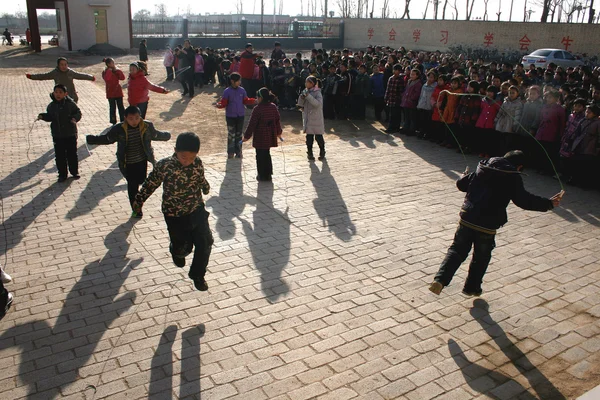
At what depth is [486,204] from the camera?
4.91 meters

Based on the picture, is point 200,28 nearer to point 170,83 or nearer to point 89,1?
point 89,1

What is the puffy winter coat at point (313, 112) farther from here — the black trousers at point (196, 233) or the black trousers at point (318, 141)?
the black trousers at point (196, 233)

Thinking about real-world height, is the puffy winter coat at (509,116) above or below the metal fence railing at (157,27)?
below

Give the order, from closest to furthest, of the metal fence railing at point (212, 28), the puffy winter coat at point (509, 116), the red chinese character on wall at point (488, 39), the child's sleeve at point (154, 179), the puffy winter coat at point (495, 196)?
the puffy winter coat at point (495, 196) → the child's sleeve at point (154, 179) → the puffy winter coat at point (509, 116) → the red chinese character on wall at point (488, 39) → the metal fence railing at point (212, 28)

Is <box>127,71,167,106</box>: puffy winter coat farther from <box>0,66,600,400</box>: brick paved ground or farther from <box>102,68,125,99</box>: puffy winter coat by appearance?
<box>0,66,600,400</box>: brick paved ground

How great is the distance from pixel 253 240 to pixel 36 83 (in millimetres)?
17144

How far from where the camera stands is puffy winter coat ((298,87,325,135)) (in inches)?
396

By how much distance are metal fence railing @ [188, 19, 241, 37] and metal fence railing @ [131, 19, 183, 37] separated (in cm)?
103

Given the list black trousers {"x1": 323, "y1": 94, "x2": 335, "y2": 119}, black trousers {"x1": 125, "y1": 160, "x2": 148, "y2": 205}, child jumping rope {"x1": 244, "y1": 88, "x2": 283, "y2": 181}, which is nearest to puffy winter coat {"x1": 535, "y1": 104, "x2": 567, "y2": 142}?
child jumping rope {"x1": 244, "y1": 88, "x2": 283, "y2": 181}

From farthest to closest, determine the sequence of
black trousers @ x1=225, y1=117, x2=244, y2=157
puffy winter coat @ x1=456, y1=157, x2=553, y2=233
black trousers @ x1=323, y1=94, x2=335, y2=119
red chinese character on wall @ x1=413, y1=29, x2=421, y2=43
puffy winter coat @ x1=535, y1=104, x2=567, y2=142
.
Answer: red chinese character on wall @ x1=413, y1=29, x2=421, y2=43 → black trousers @ x1=323, y1=94, x2=335, y2=119 → black trousers @ x1=225, y1=117, x2=244, y2=157 → puffy winter coat @ x1=535, y1=104, x2=567, y2=142 → puffy winter coat @ x1=456, y1=157, x2=553, y2=233

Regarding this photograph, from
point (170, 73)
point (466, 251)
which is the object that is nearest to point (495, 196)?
point (466, 251)

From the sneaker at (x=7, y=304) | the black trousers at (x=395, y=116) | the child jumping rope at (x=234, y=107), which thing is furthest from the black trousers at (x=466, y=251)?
the black trousers at (x=395, y=116)

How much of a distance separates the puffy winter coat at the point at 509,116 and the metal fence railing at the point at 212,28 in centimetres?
3379

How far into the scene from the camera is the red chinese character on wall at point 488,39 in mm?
31953
